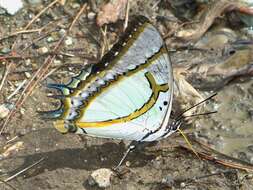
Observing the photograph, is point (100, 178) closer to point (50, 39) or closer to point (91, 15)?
point (50, 39)

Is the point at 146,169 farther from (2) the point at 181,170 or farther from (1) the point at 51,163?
(1) the point at 51,163

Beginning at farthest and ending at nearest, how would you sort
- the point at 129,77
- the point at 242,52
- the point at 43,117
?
the point at 242,52, the point at 43,117, the point at 129,77

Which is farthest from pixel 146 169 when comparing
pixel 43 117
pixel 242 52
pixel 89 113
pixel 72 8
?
pixel 72 8

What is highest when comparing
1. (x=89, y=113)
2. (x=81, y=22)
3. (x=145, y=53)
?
(x=81, y=22)

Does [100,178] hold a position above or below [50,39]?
below

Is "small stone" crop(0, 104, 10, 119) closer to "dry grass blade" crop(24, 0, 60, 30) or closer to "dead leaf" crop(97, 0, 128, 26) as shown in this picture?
"dry grass blade" crop(24, 0, 60, 30)

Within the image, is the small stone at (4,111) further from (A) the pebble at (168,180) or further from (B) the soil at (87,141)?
(A) the pebble at (168,180)

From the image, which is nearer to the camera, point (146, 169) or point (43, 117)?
point (146, 169)

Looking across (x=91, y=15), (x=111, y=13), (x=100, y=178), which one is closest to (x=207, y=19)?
(x=111, y=13)
